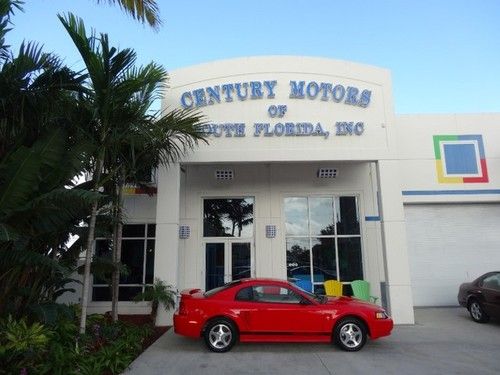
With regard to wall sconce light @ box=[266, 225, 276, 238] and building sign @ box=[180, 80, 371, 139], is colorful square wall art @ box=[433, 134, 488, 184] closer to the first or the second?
building sign @ box=[180, 80, 371, 139]

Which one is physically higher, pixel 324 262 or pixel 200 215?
pixel 200 215

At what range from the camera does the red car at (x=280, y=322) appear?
8.32 meters

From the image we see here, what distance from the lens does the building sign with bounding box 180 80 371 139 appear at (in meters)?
12.3

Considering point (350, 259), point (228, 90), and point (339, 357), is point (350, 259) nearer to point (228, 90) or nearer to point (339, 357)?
point (339, 357)

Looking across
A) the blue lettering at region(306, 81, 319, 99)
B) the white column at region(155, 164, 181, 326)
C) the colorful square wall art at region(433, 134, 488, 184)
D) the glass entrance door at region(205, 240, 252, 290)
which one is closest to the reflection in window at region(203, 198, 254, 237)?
the glass entrance door at region(205, 240, 252, 290)

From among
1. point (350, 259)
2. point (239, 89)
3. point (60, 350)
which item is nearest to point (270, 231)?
point (350, 259)

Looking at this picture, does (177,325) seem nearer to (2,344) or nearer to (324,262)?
(2,344)

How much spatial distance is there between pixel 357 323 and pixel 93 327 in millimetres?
5117

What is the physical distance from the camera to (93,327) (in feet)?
27.4

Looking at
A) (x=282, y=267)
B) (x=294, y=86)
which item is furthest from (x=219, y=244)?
(x=294, y=86)

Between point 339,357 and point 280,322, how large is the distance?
124 centimetres

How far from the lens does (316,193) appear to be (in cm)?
1413

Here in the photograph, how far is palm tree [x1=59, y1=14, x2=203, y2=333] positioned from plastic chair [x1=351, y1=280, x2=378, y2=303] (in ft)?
21.0

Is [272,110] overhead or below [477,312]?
overhead
